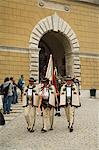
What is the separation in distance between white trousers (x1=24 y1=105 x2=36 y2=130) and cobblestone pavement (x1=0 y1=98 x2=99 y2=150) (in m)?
0.22

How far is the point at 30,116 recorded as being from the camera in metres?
10.2

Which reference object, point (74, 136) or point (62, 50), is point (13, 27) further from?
point (74, 136)

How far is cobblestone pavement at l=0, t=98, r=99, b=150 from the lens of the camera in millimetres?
7849

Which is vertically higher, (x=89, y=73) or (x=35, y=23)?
(x=35, y=23)

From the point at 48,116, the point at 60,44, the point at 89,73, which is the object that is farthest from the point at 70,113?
the point at 60,44

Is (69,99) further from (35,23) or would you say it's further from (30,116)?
(35,23)

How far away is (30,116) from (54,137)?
1.51 metres

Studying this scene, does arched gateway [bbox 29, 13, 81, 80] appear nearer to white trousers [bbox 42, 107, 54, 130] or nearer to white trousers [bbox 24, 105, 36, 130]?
white trousers [bbox 24, 105, 36, 130]

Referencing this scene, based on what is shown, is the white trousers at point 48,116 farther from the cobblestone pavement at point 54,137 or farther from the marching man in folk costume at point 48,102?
the cobblestone pavement at point 54,137

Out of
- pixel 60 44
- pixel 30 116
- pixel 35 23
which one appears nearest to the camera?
pixel 30 116

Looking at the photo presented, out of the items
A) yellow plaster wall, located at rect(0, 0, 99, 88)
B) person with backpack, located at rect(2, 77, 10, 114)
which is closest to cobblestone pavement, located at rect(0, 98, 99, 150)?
person with backpack, located at rect(2, 77, 10, 114)

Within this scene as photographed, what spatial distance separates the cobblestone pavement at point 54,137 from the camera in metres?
7.85

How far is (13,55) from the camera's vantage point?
2089 centimetres

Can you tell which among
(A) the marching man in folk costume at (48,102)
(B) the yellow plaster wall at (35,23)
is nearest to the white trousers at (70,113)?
(A) the marching man in folk costume at (48,102)
